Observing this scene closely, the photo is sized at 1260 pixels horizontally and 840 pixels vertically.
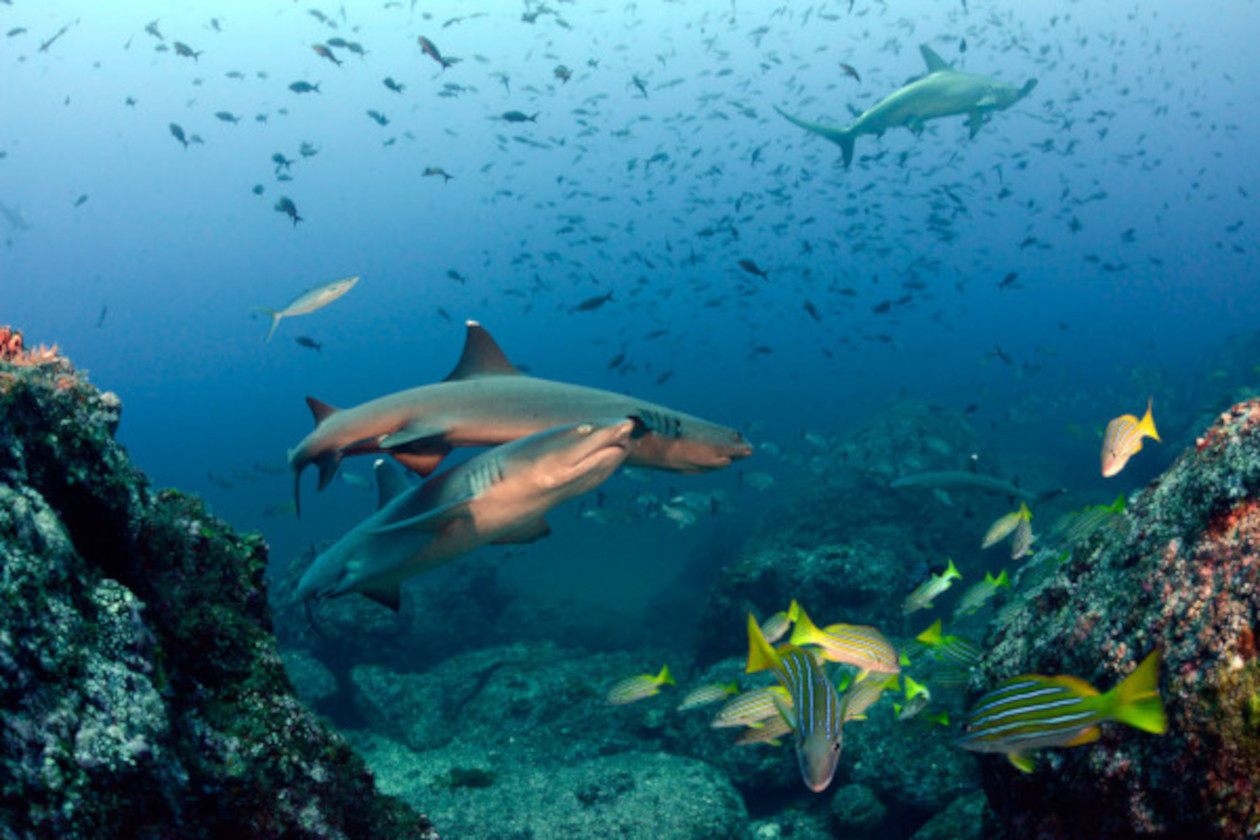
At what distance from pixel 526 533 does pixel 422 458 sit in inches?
35.9

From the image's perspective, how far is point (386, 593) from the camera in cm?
450

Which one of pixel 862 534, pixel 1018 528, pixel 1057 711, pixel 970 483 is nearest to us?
pixel 1057 711

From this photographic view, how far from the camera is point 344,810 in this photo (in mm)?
2801

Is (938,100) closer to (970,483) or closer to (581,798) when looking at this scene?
(970,483)

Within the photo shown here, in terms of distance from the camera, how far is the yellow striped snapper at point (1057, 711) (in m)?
2.15

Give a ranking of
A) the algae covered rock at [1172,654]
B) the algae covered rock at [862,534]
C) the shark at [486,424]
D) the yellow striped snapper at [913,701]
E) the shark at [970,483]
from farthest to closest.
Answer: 1. the algae covered rock at [862,534]
2. the shark at [970,483]
3. the yellow striped snapper at [913,701]
4. the shark at [486,424]
5. the algae covered rock at [1172,654]

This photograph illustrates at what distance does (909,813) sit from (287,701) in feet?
23.5

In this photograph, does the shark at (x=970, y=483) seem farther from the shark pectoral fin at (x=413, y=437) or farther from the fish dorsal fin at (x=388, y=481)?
the shark pectoral fin at (x=413, y=437)

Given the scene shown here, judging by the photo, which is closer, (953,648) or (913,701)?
(953,648)

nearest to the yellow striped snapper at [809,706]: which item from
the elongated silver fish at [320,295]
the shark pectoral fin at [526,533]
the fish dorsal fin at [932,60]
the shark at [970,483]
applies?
the shark pectoral fin at [526,533]

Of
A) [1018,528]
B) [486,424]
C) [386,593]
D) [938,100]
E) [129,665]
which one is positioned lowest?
[1018,528]

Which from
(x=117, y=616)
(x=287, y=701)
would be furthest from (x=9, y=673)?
(x=287, y=701)

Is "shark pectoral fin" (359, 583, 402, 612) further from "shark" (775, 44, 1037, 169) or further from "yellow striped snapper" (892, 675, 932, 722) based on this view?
"shark" (775, 44, 1037, 169)

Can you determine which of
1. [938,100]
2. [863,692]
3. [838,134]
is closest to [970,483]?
[863,692]
